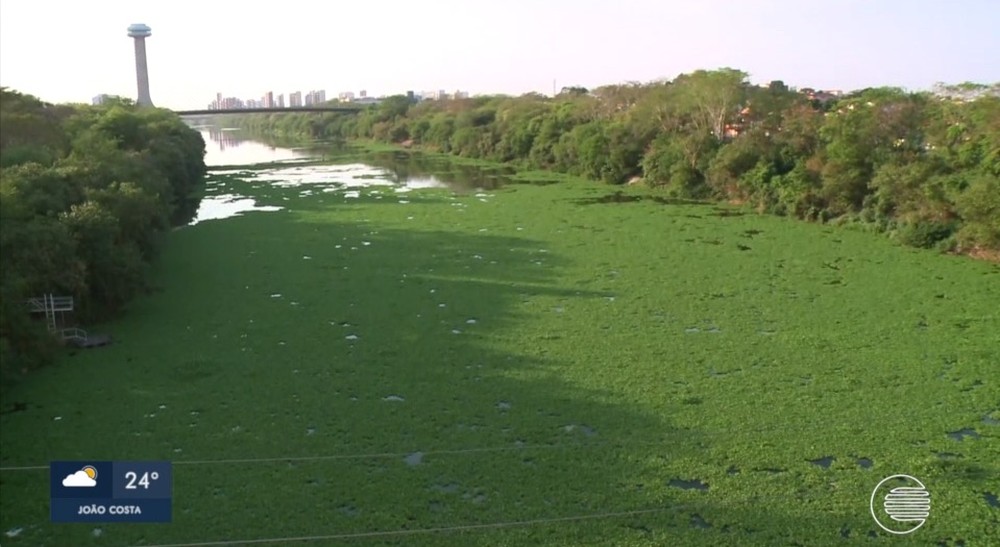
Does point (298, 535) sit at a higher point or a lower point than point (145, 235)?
lower

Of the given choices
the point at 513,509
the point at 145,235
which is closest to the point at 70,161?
the point at 145,235

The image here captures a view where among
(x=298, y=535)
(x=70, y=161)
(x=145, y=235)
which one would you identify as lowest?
(x=298, y=535)

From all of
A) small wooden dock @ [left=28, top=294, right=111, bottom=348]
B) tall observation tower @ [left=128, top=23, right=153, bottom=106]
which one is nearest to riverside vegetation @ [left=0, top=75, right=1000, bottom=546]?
small wooden dock @ [left=28, top=294, right=111, bottom=348]

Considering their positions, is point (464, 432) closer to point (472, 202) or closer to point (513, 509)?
point (513, 509)
